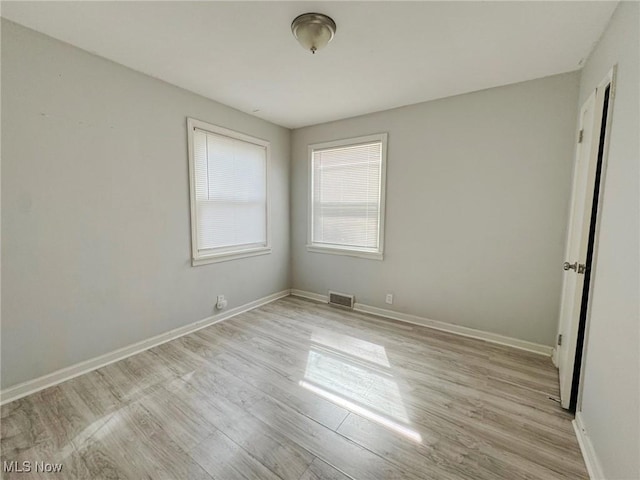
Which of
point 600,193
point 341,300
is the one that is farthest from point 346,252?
point 600,193

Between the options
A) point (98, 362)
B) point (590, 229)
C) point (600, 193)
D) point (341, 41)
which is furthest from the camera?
point (98, 362)

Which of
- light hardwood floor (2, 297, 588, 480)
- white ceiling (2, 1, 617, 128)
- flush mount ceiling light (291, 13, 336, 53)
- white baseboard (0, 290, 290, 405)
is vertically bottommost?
light hardwood floor (2, 297, 588, 480)

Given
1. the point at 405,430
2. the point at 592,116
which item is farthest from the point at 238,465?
the point at 592,116

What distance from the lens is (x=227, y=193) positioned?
3.20 meters

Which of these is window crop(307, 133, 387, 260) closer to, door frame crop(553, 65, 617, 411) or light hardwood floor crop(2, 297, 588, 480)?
light hardwood floor crop(2, 297, 588, 480)

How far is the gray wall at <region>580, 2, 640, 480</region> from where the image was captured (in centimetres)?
108

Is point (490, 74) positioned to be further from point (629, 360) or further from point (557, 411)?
point (557, 411)

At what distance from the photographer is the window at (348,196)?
3312 mm

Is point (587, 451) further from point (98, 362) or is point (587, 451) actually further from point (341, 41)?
point (98, 362)

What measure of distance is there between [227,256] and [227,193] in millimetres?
766

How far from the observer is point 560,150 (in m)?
2.28

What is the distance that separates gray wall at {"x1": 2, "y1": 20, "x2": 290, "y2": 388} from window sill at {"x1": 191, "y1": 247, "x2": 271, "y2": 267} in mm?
115

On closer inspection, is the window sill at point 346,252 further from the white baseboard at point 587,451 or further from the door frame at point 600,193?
the white baseboard at point 587,451

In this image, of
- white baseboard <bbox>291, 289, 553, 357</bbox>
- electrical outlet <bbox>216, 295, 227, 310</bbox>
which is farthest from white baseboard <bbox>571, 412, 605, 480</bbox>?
electrical outlet <bbox>216, 295, 227, 310</bbox>
